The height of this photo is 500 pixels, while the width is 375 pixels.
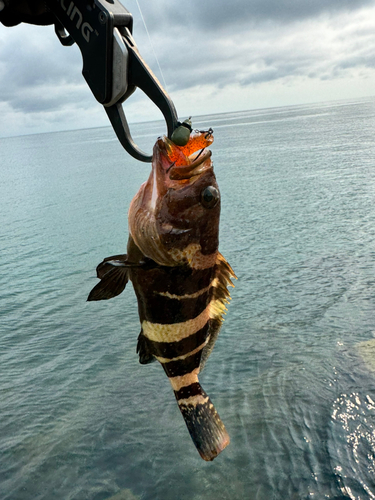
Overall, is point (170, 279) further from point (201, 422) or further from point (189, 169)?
point (201, 422)

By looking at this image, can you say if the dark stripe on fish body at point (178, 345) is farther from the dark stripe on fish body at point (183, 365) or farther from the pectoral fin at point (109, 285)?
the pectoral fin at point (109, 285)

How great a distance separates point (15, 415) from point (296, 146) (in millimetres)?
44912

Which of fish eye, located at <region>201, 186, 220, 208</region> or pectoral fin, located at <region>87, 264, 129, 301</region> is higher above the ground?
fish eye, located at <region>201, 186, 220, 208</region>

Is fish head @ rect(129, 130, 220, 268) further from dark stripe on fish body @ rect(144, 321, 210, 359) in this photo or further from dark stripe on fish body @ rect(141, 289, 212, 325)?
dark stripe on fish body @ rect(144, 321, 210, 359)

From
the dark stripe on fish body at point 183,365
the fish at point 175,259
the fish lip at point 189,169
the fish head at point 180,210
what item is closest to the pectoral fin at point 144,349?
the fish at point 175,259

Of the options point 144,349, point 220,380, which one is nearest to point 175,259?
point 144,349

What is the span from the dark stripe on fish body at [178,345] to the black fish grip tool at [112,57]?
126 centimetres

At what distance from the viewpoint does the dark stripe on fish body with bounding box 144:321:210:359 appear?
3.29 metres

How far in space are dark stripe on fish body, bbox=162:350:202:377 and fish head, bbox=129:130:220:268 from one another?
0.73 m

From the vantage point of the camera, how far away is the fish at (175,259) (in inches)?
117

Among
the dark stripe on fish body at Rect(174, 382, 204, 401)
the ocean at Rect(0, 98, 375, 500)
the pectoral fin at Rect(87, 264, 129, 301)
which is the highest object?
the pectoral fin at Rect(87, 264, 129, 301)

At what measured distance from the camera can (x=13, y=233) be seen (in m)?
19.0

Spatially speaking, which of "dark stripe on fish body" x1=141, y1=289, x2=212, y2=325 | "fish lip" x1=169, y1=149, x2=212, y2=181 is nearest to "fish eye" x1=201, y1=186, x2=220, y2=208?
"fish lip" x1=169, y1=149, x2=212, y2=181

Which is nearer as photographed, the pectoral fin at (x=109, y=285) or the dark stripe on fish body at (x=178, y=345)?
the pectoral fin at (x=109, y=285)
